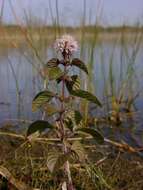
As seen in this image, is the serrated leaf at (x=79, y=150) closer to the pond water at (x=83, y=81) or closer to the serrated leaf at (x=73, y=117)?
the serrated leaf at (x=73, y=117)

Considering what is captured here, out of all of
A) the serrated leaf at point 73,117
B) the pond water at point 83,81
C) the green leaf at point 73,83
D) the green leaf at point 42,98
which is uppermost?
the pond water at point 83,81

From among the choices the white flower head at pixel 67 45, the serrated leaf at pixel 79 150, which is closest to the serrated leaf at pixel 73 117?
the serrated leaf at pixel 79 150

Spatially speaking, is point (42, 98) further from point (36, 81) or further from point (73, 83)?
point (36, 81)

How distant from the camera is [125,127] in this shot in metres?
2.88

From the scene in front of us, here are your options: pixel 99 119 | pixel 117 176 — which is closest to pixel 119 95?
pixel 99 119

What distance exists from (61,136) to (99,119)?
1763mm

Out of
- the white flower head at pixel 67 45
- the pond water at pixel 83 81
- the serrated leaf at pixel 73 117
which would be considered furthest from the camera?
the pond water at pixel 83 81

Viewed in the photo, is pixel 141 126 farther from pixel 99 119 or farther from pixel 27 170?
pixel 27 170

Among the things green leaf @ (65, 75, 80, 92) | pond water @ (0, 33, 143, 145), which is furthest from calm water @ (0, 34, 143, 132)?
green leaf @ (65, 75, 80, 92)

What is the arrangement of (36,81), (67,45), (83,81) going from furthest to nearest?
(36,81) < (83,81) < (67,45)

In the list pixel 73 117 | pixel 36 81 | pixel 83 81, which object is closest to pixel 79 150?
pixel 73 117

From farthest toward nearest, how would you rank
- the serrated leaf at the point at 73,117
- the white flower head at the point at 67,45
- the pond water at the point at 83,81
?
the pond water at the point at 83,81 → the serrated leaf at the point at 73,117 → the white flower head at the point at 67,45

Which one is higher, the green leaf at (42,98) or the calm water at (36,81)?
the calm water at (36,81)

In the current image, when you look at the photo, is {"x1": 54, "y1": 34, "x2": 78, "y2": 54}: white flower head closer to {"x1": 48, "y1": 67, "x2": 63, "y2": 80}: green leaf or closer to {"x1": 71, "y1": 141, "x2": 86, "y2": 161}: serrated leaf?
{"x1": 48, "y1": 67, "x2": 63, "y2": 80}: green leaf
